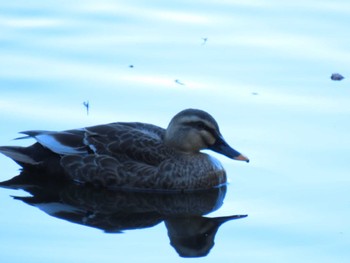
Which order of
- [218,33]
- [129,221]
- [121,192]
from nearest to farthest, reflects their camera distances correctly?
[129,221] → [121,192] → [218,33]

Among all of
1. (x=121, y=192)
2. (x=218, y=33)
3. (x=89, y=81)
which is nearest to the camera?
(x=121, y=192)

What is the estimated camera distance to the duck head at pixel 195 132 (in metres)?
11.4

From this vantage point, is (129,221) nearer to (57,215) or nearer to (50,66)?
(57,215)

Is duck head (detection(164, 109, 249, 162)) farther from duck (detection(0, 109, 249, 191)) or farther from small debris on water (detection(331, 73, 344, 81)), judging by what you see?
small debris on water (detection(331, 73, 344, 81))

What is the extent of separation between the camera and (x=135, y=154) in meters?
11.4

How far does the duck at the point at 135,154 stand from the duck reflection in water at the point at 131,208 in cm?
10

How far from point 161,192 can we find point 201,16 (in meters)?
4.92

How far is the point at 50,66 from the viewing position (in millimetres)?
13727

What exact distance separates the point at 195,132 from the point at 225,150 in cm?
33

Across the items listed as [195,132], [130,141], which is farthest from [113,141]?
[195,132]

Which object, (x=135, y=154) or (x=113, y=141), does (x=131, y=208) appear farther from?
(x=113, y=141)

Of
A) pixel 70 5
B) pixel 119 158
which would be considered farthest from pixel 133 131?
pixel 70 5

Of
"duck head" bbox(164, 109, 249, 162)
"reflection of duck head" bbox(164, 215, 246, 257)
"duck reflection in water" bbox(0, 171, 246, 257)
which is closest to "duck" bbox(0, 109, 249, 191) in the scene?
"duck head" bbox(164, 109, 249, 162)

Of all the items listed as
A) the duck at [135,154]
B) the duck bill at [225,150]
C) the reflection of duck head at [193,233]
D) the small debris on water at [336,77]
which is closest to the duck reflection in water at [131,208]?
the reflection of duck head at [193,233]
